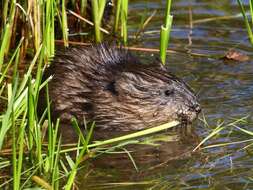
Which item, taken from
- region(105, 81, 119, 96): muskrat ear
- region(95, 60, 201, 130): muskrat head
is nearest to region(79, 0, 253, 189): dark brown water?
region(95, 60, 201, 130): muskrat head

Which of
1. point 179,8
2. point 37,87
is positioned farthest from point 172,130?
point 179,8

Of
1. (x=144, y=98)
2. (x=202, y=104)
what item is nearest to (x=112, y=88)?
(x=144, y=98)

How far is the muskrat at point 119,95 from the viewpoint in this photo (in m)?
6.37

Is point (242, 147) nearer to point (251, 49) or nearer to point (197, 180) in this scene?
point (197, 180)

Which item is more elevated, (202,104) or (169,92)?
(169,92)

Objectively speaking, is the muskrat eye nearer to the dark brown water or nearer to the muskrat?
the muskrat

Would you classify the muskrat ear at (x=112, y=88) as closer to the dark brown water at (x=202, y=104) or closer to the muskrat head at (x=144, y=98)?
the muskrat head at (x=144, y=98)

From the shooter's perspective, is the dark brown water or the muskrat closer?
the dark brown water

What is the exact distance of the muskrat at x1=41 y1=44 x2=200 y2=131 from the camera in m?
6.37

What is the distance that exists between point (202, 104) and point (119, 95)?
2.27 ft

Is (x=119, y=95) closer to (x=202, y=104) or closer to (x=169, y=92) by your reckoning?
(x=169, y=92)

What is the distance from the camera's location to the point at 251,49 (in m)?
8.04

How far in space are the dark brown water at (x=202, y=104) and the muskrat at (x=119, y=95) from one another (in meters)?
0.26

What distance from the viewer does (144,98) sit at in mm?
6430
